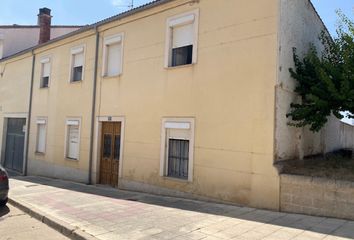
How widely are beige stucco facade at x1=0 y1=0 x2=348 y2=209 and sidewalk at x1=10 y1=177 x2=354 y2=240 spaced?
0.77 meters

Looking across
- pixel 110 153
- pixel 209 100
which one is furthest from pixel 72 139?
pixel 209 100

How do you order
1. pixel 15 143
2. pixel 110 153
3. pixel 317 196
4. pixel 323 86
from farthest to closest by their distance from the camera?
pixel 15 143 → pixel 110 153 → pixel 323 86 → pixel 317 196

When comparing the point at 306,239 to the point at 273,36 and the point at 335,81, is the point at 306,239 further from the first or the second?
the point at 273,36

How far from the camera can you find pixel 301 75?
8.24 metres

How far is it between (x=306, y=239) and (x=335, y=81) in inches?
155

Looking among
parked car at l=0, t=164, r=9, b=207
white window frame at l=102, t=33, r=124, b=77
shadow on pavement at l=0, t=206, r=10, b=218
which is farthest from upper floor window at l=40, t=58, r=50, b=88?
shadow on pavement at l=0, t=206, r=10, b=218

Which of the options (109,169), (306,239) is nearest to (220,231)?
(306,239)

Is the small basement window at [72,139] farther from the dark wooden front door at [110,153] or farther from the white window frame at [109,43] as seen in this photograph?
the white window frame at [109,43]

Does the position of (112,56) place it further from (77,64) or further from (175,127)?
(175,127)

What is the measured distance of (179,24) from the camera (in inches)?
377

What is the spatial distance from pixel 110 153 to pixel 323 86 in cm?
725

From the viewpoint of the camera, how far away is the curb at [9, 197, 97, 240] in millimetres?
5698

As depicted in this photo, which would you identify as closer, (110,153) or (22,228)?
(22,228)

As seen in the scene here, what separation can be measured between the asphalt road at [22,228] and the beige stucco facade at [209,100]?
142 inches
